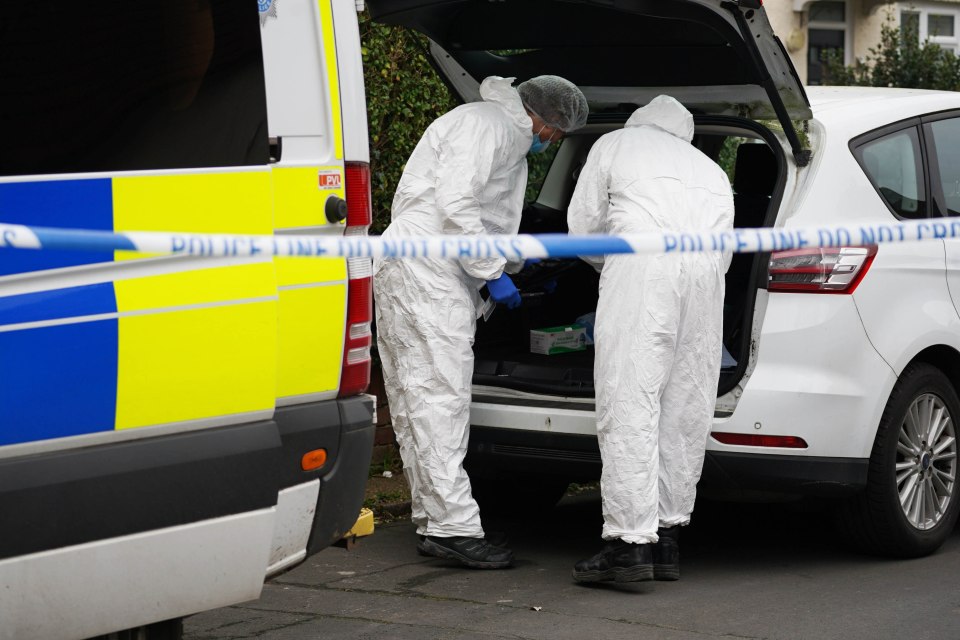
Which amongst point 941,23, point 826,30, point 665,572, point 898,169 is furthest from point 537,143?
point 941,23

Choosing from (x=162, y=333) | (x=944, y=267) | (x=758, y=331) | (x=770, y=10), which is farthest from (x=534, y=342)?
(x=770, y=10)

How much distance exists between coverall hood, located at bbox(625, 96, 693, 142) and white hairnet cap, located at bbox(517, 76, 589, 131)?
24 centimetres

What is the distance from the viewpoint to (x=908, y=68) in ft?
43.0

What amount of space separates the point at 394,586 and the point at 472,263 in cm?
119

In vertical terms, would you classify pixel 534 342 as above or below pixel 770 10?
below

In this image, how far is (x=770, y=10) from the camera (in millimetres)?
15922

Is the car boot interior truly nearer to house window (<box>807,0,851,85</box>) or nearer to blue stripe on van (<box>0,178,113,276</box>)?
blue stripe on van (<box>0,178,113,276</box>)

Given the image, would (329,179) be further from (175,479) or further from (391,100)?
(391,100)

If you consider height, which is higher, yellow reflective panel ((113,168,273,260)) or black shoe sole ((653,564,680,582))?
yellow reflective panel ((113,168,273,260))

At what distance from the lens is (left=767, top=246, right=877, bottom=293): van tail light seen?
5.07 metres

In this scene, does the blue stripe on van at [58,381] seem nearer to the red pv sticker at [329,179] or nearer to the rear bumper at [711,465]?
the red pv sticker at [329,179]

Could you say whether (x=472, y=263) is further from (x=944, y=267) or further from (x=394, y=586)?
(x=944, y=267)

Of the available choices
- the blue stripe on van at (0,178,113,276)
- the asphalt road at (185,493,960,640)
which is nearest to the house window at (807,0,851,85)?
the asphalt road at (185,493,960,640)

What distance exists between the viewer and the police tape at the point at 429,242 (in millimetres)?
2613
